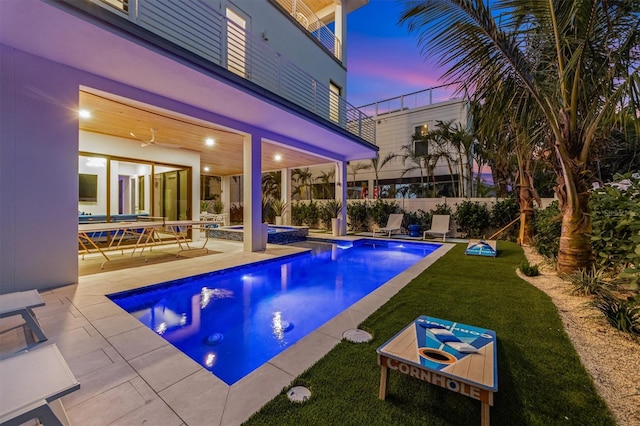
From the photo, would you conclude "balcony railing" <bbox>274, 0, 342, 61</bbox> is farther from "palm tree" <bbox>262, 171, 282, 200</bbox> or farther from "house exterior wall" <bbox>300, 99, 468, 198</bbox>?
"palm tree" <bbox>262, 171, 282, 200</bbox>

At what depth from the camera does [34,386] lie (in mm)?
1428

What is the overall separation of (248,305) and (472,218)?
Result: 9956mm

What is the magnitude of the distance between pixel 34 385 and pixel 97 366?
1.17 meters

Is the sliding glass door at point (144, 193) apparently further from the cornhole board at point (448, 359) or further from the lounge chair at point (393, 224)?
the cornhole board at point (448, 359)

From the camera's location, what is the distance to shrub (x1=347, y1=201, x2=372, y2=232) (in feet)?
45.8

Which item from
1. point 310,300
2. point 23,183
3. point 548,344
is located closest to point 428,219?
point 310,300

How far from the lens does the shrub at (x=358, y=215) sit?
1396 centimetres

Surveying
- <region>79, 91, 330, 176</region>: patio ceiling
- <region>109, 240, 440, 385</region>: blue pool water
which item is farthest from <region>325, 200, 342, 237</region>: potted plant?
<region>109, 240, 440, 385</region>: blue pool water

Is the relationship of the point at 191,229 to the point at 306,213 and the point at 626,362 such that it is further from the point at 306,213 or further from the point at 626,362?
the point at 626,362

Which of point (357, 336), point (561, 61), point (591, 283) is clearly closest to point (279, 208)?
point (357, 336)

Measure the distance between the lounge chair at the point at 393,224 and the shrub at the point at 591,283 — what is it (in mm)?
7519

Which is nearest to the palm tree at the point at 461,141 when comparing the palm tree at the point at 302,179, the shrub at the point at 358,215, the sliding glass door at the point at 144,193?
the shrub at the point at 358,215

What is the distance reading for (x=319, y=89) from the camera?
11016 mm

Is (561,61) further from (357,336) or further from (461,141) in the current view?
(461,141)
